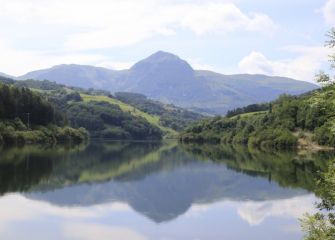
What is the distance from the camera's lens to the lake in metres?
37.6

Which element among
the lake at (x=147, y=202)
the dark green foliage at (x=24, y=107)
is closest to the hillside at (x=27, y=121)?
the dark green foliage at (x=24, y=107)

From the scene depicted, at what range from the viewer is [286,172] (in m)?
86.3

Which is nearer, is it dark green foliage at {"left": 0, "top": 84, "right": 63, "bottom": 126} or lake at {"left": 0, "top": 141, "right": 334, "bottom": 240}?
lake at {"left": 0, "top": 141, "right": 334, "bottom": 240}

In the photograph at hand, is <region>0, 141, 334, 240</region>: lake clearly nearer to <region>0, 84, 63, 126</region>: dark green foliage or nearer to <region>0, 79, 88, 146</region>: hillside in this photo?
<region>0, 79, 88, 146</region>: hillside

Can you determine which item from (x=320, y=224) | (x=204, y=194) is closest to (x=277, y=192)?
(x=204, y=194)

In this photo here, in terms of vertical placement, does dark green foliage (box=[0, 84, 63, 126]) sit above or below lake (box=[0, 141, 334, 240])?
above

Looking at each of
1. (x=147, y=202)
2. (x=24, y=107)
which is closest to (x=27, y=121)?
(x=24, y=107)

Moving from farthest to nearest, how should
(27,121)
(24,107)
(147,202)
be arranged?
(24,107)
(27,121)
(147,202)

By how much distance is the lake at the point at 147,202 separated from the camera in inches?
1481

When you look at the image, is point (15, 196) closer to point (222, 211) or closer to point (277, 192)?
point (222, 211)

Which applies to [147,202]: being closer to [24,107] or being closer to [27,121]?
[27,121]

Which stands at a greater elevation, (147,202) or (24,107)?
(24,107)

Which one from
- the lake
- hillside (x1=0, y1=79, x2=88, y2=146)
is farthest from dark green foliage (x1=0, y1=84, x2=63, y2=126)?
the lake

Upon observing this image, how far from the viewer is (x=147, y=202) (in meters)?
53.8
